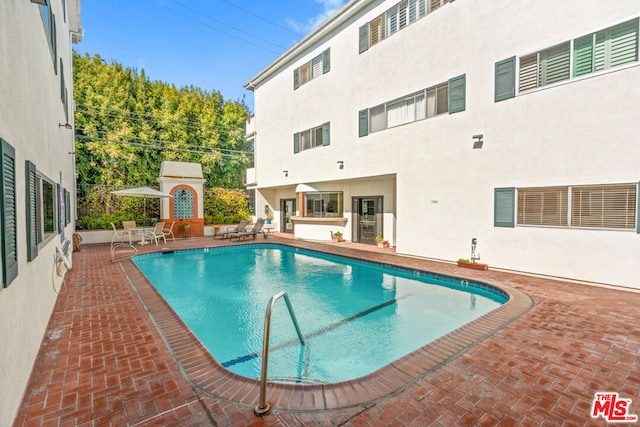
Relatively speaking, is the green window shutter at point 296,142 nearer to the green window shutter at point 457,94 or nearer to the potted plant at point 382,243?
the potted plant at point 382,243

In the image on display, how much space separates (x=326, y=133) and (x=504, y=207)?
9171mm

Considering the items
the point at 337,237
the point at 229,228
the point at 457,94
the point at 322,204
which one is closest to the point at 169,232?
the point at 229,228

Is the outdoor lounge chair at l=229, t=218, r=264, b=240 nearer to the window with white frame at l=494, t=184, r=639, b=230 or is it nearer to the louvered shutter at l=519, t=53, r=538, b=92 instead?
the window with white frame at l=494, t=184, r=639, b=230

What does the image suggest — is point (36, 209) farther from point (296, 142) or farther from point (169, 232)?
point (296, 142)

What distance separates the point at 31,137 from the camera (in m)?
4.00

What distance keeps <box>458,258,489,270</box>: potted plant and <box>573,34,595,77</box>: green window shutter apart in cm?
545

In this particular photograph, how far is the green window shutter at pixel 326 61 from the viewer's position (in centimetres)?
1477

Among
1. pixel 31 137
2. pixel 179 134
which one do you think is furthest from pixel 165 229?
pixel 31 137

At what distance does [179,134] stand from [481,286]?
24.6 metres

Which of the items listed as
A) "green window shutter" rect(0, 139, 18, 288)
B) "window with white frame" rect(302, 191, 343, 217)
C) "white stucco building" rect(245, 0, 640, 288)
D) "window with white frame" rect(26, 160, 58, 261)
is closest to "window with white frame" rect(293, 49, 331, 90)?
"white stucco building" rect(245, 0, 640, 288)

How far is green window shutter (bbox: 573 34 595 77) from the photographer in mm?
6930

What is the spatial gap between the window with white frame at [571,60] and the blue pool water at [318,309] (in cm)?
570

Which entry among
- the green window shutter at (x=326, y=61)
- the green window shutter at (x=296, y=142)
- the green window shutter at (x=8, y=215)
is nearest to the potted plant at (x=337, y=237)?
the green window shutter at (x=296, y=142)

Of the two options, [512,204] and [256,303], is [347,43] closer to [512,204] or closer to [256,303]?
[512,204]
